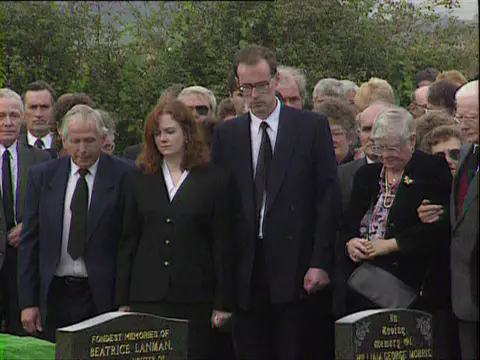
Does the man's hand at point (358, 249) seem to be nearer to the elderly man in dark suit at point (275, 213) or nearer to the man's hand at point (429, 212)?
the elderly man in dark suit at point (275, 213)

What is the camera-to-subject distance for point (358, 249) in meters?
6.20

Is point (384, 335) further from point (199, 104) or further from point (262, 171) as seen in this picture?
point (199, 104)

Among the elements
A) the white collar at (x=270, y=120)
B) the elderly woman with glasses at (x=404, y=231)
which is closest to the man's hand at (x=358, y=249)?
the elderly woman with glasses at (x=404, y=231)

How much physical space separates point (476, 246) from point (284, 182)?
241cm

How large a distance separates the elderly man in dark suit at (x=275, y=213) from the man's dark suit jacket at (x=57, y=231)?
84 cm

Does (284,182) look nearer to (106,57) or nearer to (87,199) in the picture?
(87,199)

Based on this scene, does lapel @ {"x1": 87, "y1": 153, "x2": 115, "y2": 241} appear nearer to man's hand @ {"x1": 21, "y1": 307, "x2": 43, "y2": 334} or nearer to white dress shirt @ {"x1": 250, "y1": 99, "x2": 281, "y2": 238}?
man's hand @ {"x1": 21, "y1": 307, "x2": 43, "y2": 334}

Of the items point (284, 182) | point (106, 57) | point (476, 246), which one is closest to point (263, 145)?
point (284, 182)

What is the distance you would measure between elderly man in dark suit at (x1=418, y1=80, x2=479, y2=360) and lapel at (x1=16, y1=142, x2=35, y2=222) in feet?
11.7

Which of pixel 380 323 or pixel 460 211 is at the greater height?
pixel 460 211

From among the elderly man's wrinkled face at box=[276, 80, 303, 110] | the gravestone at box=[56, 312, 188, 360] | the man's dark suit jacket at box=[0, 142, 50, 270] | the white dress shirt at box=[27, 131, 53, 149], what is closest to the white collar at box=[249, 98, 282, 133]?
the elderly man's wrinkled face at box=[276, 80, 303, 110]

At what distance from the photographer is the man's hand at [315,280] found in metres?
6.13

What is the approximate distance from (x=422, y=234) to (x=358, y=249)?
1.32ft

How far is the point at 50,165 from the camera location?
6867mm
